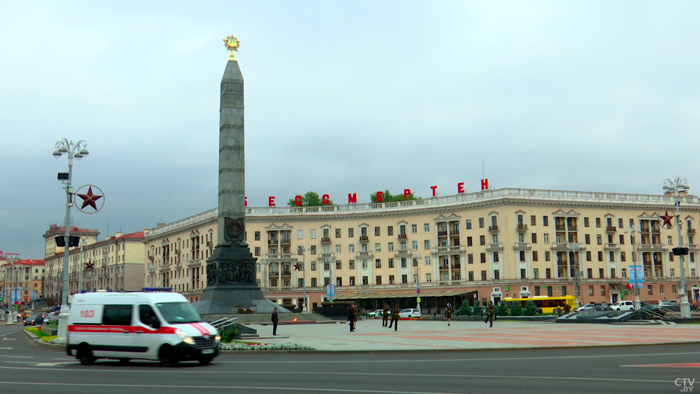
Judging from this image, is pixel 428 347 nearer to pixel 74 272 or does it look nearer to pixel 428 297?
pixel 428 297

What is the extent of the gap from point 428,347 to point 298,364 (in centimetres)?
656

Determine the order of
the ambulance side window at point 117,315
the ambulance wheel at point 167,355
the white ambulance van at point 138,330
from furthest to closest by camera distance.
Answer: the ambulance side window at point 117,315, the white ambulance van at point 138,330, the ambulance wheel at point 167,355

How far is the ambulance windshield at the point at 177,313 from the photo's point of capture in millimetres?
19391

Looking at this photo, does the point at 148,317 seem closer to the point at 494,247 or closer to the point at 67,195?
the point at 67,195

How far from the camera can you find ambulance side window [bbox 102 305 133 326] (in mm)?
19625

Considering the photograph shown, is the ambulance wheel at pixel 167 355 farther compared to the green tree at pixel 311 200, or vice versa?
the green tree at pixel 311 200

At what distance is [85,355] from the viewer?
2022 cm

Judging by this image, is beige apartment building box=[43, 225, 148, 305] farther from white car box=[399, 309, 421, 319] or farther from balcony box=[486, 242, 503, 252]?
white car box=[399, 309, 421, 319]

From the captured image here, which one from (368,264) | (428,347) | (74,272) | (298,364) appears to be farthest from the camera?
(74,272)

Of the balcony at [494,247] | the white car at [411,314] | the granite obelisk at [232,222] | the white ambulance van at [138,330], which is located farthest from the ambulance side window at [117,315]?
the balcony at [494,247]

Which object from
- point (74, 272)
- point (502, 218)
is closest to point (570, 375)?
point (502, 218)

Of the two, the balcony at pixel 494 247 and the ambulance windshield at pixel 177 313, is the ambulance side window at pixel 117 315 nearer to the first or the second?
the ambulance windshield at pixel 177 313

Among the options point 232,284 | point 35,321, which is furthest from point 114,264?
Answer: point 232,284

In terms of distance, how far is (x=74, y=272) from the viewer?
159250 millimetres
